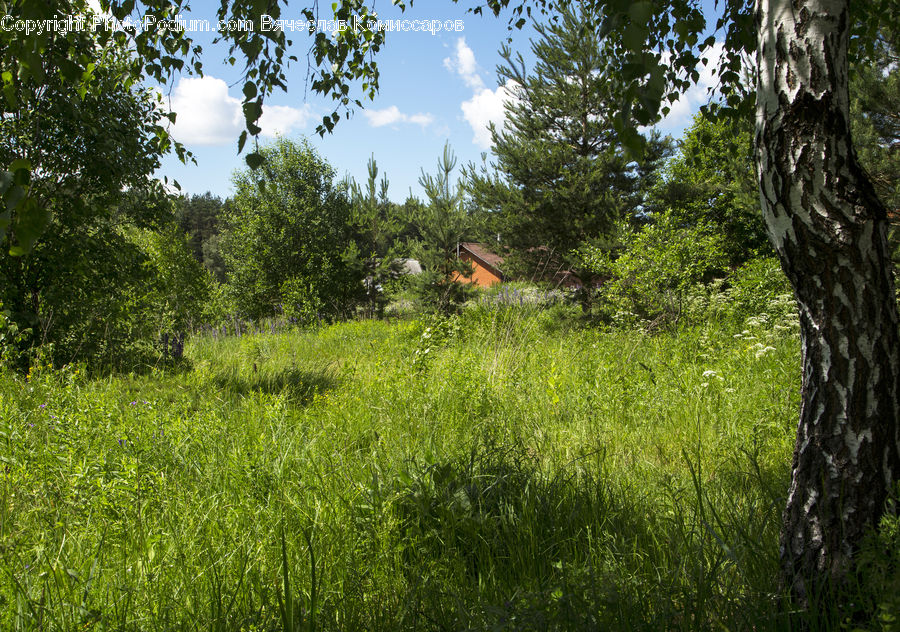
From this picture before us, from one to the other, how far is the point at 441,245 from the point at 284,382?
557 cm

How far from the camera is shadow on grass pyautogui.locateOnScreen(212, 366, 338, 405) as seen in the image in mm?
4699

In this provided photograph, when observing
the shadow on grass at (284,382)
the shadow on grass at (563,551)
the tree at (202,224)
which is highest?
the tree at (202,224)

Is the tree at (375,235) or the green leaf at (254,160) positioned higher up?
the tree at (375,235)

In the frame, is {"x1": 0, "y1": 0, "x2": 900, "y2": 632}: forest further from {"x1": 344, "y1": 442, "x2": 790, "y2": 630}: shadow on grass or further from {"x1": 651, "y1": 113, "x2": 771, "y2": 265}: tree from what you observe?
{"x1": 651, "y1": 113, "x2": 771, "y2": 265}: tree

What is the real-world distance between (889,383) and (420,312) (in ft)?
28.9

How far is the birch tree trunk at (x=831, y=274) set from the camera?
148 centimetres

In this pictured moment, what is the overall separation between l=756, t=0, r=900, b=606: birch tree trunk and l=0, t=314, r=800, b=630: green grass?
0.34 metres

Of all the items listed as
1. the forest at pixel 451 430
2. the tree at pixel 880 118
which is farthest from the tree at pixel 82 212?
the tree at pixel 880 118

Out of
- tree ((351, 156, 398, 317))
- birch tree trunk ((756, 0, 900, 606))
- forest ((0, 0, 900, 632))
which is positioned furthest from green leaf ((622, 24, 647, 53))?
tree ((351, 156, 398, 317))

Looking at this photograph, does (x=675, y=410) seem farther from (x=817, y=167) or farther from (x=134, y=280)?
(x=134, y=280)

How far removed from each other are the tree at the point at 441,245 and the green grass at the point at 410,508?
5.96 m

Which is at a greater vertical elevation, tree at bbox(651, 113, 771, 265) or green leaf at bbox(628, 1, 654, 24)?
tree at bbox(651, 113, 771, 265)

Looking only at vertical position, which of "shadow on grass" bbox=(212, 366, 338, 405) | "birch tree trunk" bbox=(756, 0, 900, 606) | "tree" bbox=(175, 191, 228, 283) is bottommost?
"shadow on grass" bbox=(212, 366, 338, 405)

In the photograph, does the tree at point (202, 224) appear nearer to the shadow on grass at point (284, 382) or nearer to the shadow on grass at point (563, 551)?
the shadow on grass at point (284, 382)
